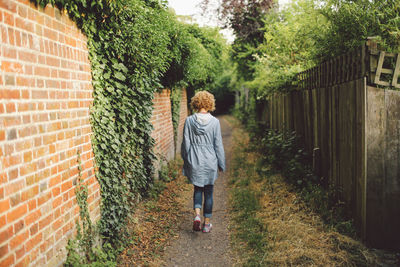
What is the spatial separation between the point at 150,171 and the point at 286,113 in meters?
3.92

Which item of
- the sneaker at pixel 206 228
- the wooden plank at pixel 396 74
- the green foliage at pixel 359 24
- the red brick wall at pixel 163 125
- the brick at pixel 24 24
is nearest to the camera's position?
the brick at pixel 24 24

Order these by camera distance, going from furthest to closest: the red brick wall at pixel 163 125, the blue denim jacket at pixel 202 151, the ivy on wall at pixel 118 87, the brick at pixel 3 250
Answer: the red brick wall at pixel 163 125, the blue denim jacket at pixel 202 151, the ivy on wall at pixel 118 87, the brick at pixel 3 250

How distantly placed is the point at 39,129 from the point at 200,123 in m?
2.36

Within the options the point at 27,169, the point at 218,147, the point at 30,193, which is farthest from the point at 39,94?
the point at 218,147

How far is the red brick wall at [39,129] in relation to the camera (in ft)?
6.01

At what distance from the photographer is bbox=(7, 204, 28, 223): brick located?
184cm

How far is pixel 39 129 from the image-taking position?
7.13 feet

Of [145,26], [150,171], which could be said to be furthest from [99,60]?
[150,171]

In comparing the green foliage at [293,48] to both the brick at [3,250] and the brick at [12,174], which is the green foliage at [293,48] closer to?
the brick at [12,174]

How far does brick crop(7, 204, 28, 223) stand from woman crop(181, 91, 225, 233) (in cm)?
246

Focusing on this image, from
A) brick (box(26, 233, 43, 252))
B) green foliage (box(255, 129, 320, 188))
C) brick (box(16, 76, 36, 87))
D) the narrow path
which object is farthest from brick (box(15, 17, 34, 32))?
green foliage (box(255, 129, 320, 188))

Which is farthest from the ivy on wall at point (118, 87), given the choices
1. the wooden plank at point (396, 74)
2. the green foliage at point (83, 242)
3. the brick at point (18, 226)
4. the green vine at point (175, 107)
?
the green vine at point (175, 107)

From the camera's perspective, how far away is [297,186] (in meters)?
5.27

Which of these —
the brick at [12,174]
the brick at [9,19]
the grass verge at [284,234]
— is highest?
the brick at [9,19]
